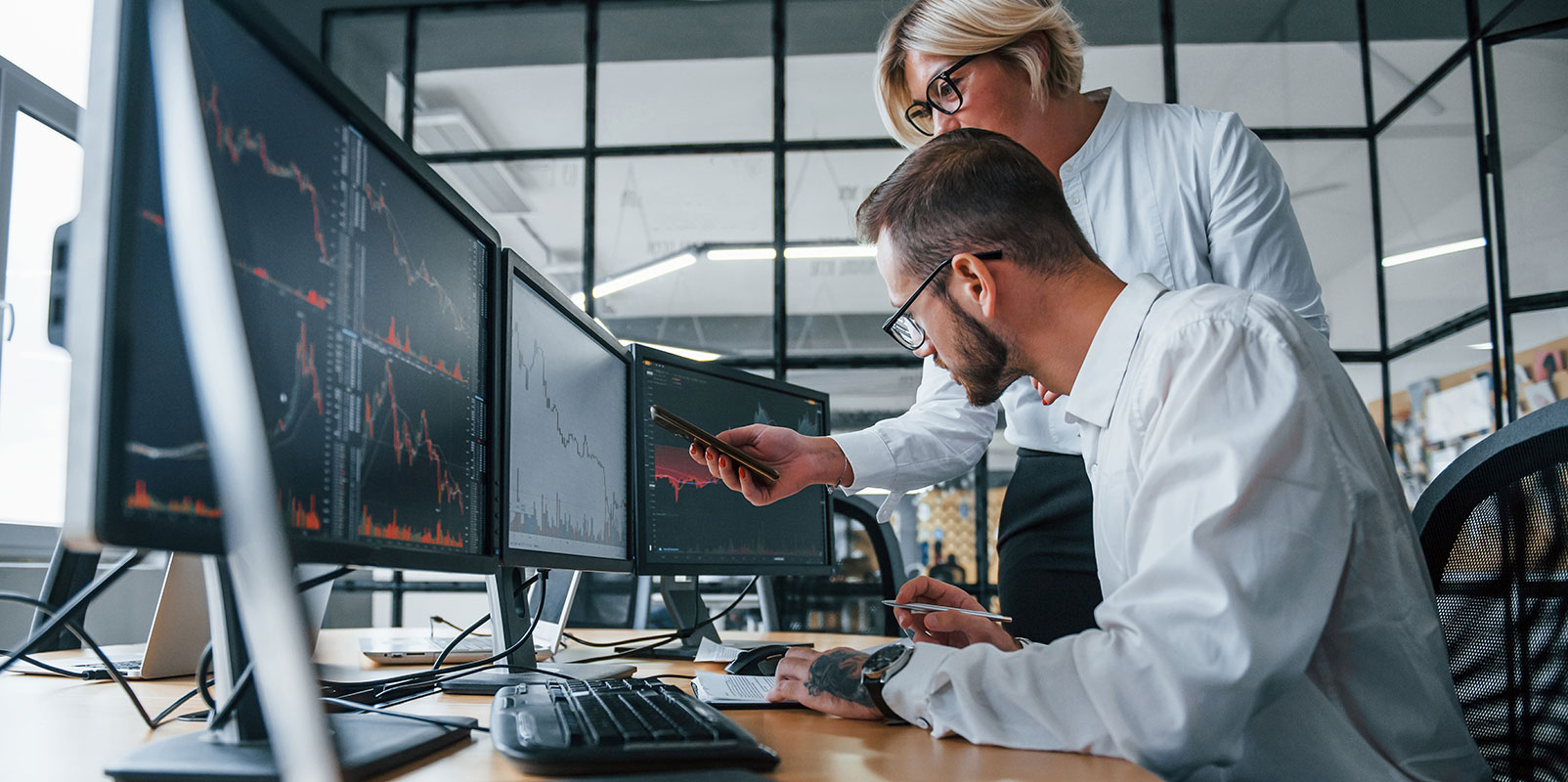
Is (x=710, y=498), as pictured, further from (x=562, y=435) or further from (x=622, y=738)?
(x=622, y=738)

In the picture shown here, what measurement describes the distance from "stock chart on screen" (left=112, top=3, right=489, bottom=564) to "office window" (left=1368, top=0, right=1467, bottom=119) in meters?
3.97

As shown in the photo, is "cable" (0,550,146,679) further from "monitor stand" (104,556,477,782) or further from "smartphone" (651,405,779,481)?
"smartphone" (651,405,779,481)

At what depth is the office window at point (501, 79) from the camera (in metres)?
4.03

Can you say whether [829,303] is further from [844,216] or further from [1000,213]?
[1000,213]

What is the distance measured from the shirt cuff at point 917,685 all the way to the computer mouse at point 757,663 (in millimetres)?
350

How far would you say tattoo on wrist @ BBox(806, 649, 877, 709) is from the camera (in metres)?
0.91

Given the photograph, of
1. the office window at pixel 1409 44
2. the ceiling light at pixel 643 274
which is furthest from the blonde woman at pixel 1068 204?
the office window at pixel 1409 44

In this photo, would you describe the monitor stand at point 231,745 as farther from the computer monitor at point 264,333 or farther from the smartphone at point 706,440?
the smartphone at point 706,440

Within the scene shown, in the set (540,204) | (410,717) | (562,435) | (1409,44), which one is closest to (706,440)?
(562,435)

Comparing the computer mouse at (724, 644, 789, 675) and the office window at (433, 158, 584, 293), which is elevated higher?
the office window at (433, 158, 584, 293)

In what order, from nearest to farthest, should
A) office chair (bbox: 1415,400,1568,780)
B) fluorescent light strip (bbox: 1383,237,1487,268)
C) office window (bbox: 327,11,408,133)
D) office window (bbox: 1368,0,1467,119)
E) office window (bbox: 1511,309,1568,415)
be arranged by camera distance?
1. office chair (bbox: 1415,400,1568,780)
2. office window (bbox: 1511,309,1568,415)
3. fluorescent light strip (bbox: 1383,237,1487,268)
4. office window (bbox: 1368,0,1467,119)
5. office window (bbox: 327,11,408,133)

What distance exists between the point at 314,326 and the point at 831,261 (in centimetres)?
322

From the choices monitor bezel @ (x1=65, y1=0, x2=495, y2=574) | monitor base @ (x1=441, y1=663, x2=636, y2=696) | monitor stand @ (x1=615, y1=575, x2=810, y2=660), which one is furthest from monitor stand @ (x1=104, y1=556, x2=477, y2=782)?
monitor stand @ (x1=615, y1=575, x2=810, y2=660)

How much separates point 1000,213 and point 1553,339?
3.29 metres
